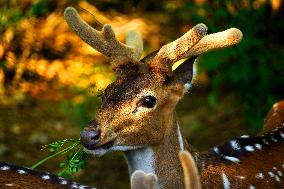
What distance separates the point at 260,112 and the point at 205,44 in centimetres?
356

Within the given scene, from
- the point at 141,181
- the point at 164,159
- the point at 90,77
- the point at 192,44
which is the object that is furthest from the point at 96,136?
the point at 90,77

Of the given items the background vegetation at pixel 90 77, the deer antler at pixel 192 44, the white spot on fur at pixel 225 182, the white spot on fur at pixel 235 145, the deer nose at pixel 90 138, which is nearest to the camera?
the deer nose at pixel 90 138

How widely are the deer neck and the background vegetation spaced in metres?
2.75

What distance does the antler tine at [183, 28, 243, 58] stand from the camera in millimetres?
4910

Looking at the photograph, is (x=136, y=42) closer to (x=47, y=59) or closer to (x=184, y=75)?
(x=184, y=75)

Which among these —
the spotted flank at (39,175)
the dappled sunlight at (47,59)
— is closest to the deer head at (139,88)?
the spotted flank at (39,175)

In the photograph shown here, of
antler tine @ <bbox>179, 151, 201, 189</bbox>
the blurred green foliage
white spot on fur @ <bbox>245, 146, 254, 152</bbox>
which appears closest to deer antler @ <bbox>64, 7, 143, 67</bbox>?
white spot on fur @ <bbox>245, 146, 254, 152</bbox>

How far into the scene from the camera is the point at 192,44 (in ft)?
15.9

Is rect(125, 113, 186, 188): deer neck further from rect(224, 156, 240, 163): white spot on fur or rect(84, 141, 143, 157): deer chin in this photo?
rect(224, 156, 240, 163): white spot on fur

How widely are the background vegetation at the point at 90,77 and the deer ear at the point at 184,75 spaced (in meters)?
2.88

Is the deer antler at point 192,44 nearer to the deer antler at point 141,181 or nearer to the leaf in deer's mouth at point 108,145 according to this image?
the leaf in deer's mouth at point 108,145

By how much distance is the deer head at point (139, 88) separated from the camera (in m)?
4.68

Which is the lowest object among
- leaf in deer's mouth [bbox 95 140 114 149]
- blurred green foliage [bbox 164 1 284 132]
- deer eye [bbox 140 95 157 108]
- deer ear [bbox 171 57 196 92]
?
leaf in deer's mouth [bbox 95 140 114 149]

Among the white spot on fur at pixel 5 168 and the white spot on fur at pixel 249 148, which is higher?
the white spot on fur at pixel 249 148
